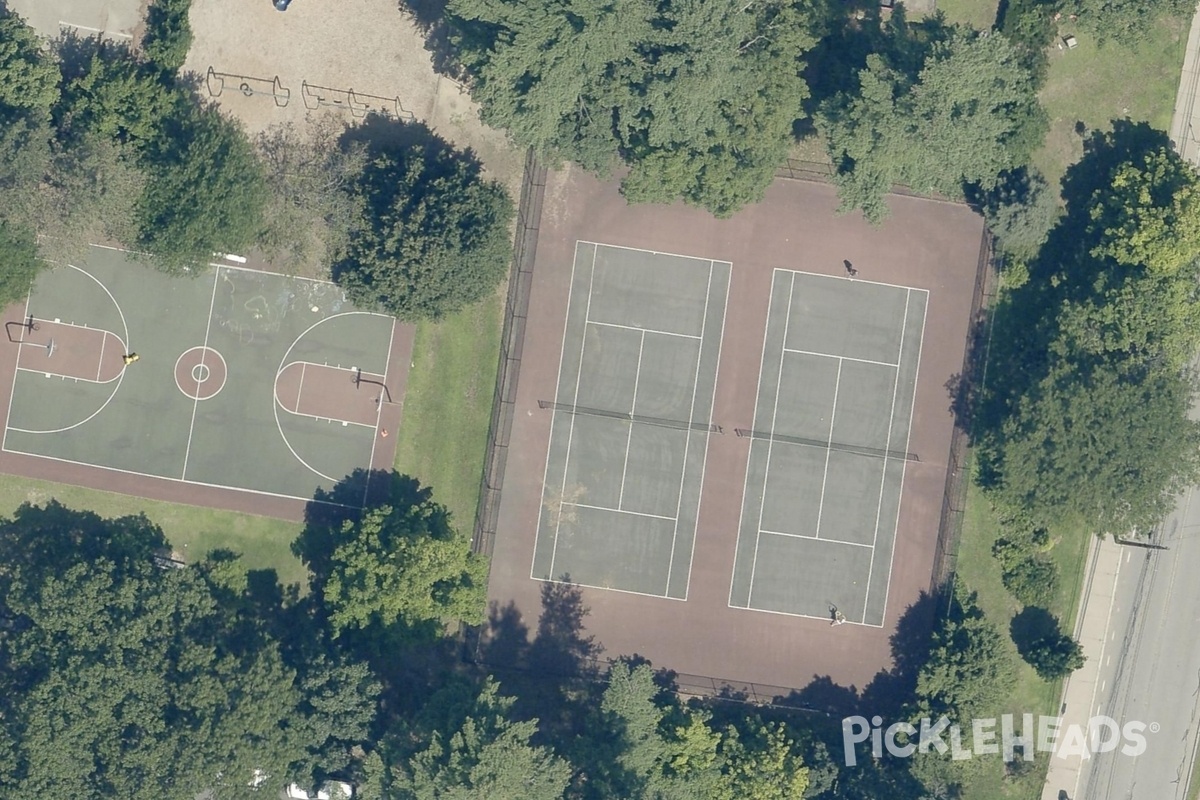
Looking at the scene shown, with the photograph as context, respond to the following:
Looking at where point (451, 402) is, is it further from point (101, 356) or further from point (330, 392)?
point (101, 356)

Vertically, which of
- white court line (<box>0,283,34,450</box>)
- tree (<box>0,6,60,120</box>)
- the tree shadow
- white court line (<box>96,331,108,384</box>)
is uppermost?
tree (<box>0,6,60,120</box>)

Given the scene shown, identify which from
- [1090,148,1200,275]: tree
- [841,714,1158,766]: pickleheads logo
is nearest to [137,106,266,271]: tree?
[841,714,1158,766]: pickleheads logo

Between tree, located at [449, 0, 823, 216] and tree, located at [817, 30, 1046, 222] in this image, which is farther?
tree, located at [449, 0, 823, 216]

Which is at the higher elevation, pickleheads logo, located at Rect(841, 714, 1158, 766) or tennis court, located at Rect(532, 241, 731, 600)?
tennis court, located at Rect(532, 241, 731, 600)

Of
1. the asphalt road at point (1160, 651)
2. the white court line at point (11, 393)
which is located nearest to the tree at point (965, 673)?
the asphalt road at point (1160, 651)

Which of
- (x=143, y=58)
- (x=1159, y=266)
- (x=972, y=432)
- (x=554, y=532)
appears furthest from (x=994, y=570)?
(x=143, y=58)

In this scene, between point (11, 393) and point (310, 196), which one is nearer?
point (310, 196)

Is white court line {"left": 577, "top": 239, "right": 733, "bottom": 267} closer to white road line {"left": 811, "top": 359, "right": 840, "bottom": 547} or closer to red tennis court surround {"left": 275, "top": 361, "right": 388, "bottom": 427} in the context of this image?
white road line {"left": 811, "top": 359, "right": 840, "bottom": 547}

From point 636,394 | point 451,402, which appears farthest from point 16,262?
point 636,394
